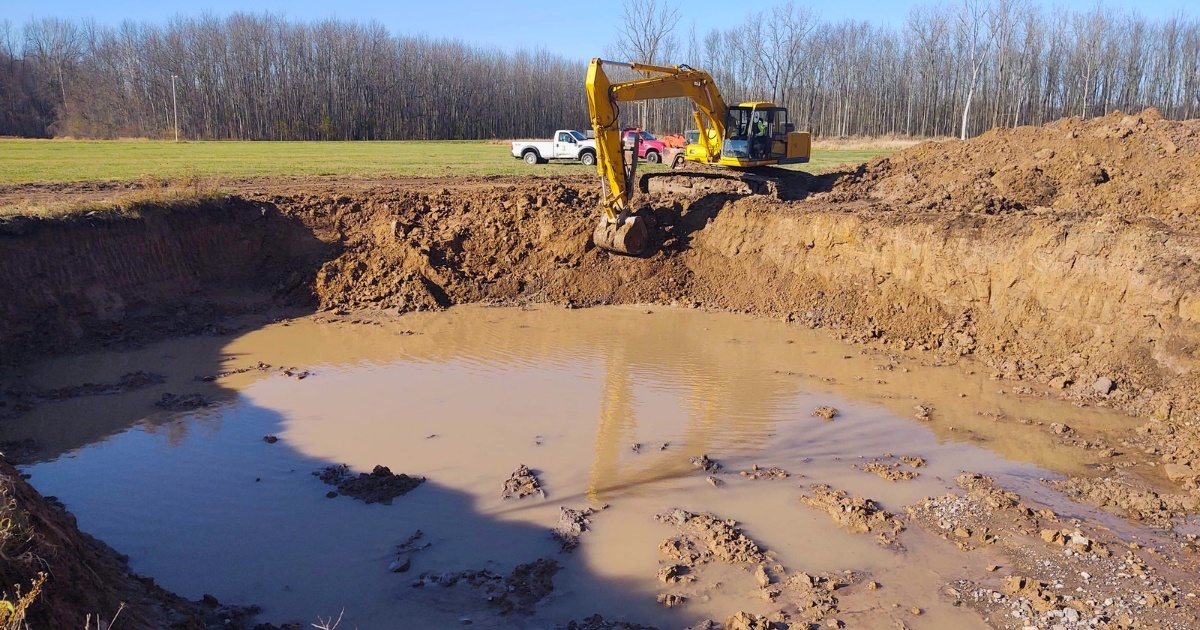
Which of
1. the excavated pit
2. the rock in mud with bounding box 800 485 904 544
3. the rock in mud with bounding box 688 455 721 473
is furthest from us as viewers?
the excavated pit

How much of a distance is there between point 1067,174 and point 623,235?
362 inches

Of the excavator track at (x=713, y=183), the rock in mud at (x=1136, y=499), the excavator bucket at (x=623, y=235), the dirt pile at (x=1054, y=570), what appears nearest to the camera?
the dirt pile at (x=1054, y=570)

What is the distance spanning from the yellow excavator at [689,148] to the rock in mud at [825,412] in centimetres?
663

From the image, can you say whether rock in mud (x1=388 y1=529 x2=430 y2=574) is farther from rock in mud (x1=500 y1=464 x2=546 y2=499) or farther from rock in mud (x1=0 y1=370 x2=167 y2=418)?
rock in mud (x1=0 y1=370 x2=167 y2=418)

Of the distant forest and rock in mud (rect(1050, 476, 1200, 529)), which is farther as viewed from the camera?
the distant forest

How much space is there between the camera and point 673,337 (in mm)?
13742

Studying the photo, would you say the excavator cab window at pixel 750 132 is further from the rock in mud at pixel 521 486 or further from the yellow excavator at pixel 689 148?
the rock in mud at pixel 521 486

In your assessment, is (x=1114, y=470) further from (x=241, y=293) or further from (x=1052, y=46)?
(x=1052, y=46)

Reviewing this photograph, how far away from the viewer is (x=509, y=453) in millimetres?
8945

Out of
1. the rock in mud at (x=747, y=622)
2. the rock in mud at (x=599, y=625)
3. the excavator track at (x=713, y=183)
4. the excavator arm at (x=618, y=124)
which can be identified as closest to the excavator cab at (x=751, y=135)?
the excavator track at (x=713, y=183)

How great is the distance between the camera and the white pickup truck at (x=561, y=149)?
1161 inches

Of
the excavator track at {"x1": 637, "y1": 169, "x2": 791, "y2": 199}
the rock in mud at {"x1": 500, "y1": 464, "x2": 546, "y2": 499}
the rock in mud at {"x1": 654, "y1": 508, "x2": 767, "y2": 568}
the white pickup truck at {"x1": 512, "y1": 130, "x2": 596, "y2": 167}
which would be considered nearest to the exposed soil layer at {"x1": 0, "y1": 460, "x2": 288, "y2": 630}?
the rock in mud at {"x1": 500, "y1": 464, "x2": 546, "y2": 499}

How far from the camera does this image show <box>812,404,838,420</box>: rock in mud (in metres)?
10.1

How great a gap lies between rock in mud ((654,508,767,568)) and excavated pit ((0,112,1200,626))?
3.35 m
